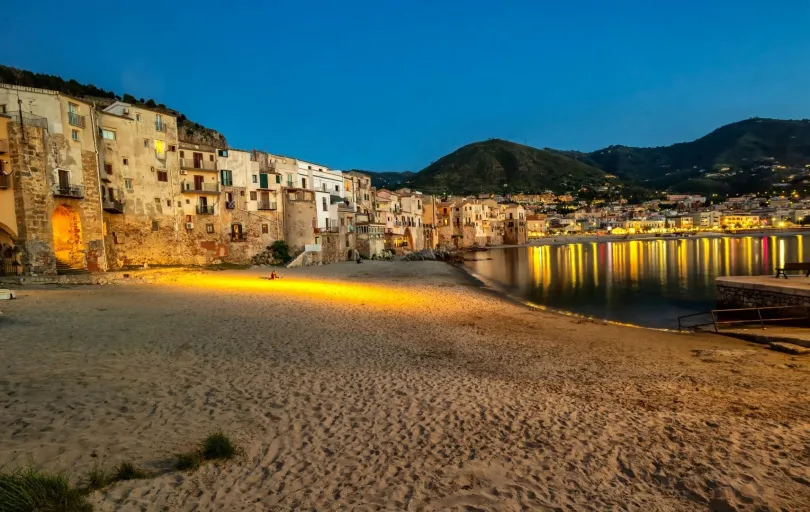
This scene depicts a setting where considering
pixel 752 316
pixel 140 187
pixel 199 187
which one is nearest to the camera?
pixel 752 316

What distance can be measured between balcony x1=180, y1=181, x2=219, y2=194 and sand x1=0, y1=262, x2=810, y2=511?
101 feet

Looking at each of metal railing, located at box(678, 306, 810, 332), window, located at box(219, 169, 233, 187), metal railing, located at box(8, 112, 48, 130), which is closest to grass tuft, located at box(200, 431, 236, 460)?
metal railing, located at box(678, 306, 810, 332)

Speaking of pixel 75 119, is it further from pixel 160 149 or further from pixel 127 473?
pixel 127 473

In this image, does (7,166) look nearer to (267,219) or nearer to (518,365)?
(267,219)

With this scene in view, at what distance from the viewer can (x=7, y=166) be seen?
28172 mm

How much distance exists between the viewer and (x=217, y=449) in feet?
20.8

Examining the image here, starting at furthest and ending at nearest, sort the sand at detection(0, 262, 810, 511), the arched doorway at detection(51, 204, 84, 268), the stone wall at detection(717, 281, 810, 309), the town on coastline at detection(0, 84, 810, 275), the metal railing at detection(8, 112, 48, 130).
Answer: the arched doorway at detection(51, 204, 84, 268), the town on coastline at detection(0, 84, 810, 275), the metal railing at detection(8, 112, 48, 130), the stone wall at detection(717, 281, 810, 309), the sand at detection(0, 262, 810, 511)

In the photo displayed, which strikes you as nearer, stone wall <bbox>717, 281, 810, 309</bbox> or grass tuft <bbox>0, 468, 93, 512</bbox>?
grass tuft <bbox>0, 468, 93, 512</bbox>

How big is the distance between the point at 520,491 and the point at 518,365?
7.22 m

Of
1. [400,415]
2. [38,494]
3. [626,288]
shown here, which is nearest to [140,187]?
[400,415]

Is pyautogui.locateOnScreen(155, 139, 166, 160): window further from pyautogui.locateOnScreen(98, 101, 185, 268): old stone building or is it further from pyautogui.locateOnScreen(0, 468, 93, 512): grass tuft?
pyautogui.locateOnScreen(0, 468, 93, 512): grass tuft

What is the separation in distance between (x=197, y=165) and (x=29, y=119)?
17122 millimetres

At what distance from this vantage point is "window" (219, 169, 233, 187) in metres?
48.1

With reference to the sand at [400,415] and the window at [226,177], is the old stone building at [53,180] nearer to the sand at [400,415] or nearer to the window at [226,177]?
the window at [226,177]
